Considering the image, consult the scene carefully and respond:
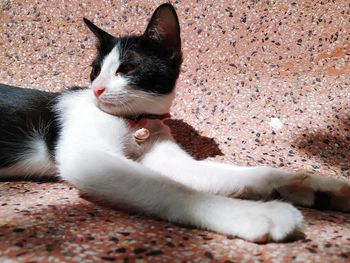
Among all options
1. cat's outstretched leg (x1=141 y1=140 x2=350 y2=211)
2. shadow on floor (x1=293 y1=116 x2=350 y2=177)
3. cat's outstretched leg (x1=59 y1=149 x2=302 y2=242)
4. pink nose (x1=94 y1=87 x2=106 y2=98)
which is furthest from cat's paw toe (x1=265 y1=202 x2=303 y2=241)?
shadow on floor (x1=293 y1=116 x2=350 y2=177)

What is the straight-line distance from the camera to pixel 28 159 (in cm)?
157

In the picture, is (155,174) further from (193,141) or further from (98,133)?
(193,141)

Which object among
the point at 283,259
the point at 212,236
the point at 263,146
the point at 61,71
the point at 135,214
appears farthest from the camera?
the point at 61,71

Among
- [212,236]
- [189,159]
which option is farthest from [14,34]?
[212,236]

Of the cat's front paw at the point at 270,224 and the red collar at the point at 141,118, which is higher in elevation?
the red collar at the point at 141,118

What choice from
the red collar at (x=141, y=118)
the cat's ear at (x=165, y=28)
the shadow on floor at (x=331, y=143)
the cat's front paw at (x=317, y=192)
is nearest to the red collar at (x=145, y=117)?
the red collar at (x=141, y=118)

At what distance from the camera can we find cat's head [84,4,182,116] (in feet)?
4.83

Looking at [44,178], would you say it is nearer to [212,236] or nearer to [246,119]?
[212,236]

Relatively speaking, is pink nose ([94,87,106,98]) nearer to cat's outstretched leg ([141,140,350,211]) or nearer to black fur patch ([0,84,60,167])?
black fur patch ([0,84,60,167])

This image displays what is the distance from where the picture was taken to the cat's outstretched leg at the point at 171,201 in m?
1.02

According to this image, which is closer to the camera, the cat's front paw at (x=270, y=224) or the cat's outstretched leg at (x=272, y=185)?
the cat's front paw at (x=270, y=224)

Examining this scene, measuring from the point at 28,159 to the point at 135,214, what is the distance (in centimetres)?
60

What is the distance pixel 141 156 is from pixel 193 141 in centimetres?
50

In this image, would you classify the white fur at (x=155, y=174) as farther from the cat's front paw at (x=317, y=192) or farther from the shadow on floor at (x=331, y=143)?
the shadow on floor at (x=331, y=143)
